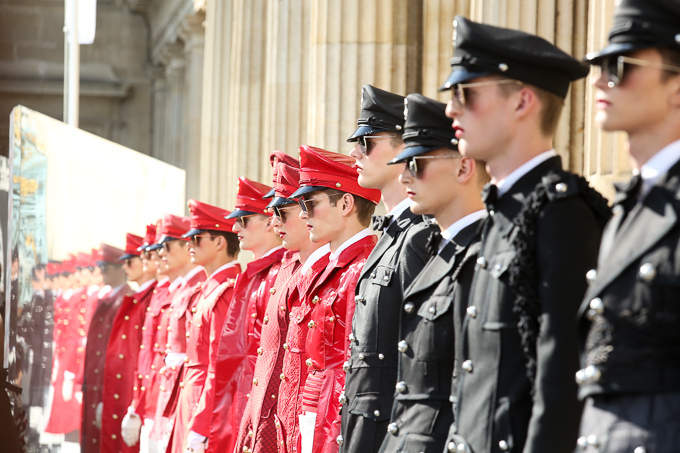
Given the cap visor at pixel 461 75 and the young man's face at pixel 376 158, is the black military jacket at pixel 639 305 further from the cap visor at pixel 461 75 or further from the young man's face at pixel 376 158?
the young man's face at pixel 376 158

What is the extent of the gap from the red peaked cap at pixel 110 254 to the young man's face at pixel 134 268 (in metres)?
0.17

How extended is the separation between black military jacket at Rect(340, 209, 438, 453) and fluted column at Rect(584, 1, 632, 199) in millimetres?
1468

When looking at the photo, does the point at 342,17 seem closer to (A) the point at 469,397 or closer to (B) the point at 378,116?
(B) the point at 378,116

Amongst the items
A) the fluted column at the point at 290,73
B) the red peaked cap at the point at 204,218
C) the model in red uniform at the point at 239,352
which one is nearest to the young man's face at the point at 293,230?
the model in red uniform at the point at 239,352

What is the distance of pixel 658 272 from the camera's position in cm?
265

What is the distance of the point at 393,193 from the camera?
510 centimetres

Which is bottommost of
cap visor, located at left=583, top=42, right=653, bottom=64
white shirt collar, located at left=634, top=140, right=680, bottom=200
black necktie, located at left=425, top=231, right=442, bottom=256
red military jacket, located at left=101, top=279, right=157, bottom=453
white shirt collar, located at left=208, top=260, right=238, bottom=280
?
red military jacket, located at left=101, top=279, right=157, bottom=453

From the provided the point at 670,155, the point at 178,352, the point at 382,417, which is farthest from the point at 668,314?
the point at 178,352

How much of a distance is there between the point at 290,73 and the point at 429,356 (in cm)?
888

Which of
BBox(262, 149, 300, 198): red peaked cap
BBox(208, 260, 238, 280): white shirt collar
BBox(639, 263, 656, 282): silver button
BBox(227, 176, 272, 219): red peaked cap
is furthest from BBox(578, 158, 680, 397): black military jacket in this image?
BBox(208, 260, 238, 280): white shirt collar

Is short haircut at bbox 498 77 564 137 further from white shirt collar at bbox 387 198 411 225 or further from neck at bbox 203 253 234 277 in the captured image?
neck at bbox 203 253 234 277

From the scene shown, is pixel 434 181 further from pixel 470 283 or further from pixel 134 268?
pixel 134 268

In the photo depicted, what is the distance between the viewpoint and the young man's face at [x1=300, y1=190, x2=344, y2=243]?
5.66 meters

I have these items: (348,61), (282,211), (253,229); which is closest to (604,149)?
(282,211)
